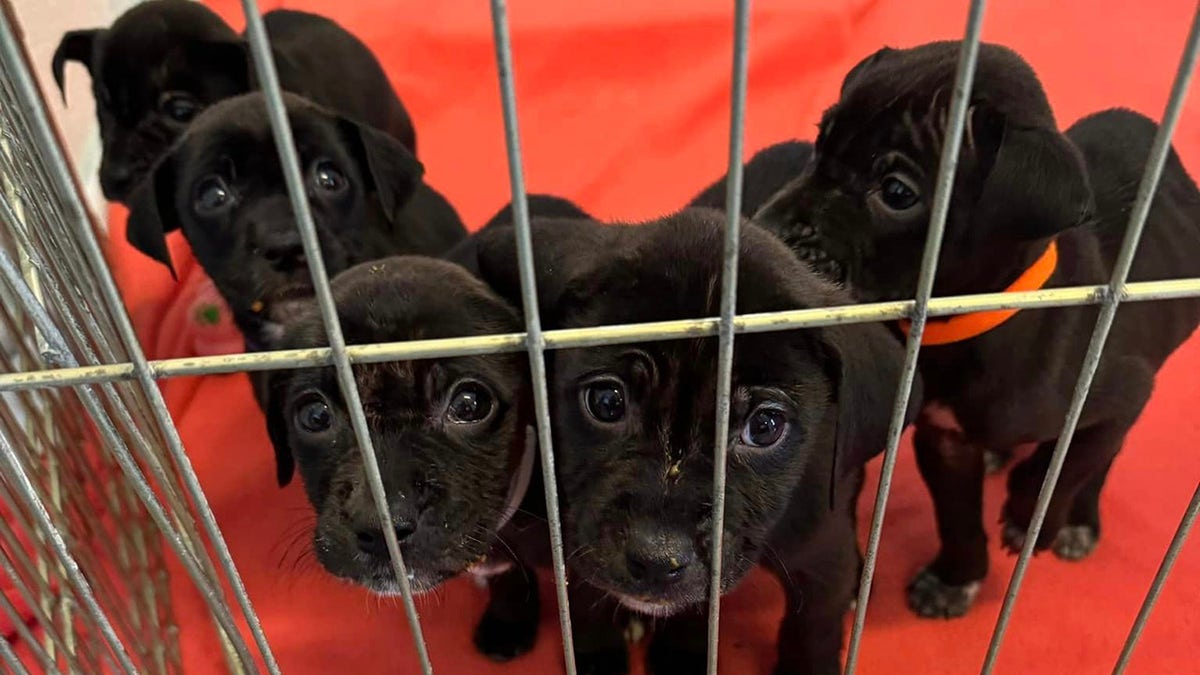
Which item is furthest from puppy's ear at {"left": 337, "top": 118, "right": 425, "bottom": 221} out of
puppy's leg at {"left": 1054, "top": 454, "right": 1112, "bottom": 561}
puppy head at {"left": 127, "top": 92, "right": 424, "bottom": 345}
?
puppy's leg at {"left": 1054, "top": 454, "right": 1112, "bottom": 561}

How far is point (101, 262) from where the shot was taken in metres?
Result: 0.93

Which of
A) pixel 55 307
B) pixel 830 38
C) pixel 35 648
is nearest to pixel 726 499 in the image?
pixel 35 648

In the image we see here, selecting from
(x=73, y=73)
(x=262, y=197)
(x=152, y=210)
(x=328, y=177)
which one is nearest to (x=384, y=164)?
(x=328, y=177)

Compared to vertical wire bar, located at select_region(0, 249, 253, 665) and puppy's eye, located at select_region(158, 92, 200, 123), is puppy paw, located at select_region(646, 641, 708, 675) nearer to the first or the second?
vertical wire bar, located at select_region(0, 249, 253, 665)

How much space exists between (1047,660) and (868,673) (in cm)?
30

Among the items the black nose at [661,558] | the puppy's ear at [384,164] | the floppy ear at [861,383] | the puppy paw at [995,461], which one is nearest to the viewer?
the black nose at [661,558]

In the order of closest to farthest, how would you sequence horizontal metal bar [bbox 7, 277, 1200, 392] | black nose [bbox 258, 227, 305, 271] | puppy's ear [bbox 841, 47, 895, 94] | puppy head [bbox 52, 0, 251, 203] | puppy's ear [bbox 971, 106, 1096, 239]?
1. horizontal metal bar [bbox 7, 277, 1200, 392]
2. puppy's ear [bbox 971, 106, 1096, 239]
3. puppy's ear [bbox 841, 47, 895, 94]
4. black nose [bbox 258, 227, 305, 271]
5. puppy head [bbox 52, 0, 251, 203]

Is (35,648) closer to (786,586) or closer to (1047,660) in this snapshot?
(786,586)

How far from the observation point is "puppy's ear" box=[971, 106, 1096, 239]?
1.47 meters

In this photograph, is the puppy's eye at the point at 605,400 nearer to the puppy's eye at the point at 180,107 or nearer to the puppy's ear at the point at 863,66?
the puppy's ear at the point at 863,66

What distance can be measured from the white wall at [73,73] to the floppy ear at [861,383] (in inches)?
82.5

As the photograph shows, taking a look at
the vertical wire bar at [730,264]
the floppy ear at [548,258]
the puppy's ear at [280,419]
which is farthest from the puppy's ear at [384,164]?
the vertical wire bar at [730,264]

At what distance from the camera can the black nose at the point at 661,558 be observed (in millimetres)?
1255

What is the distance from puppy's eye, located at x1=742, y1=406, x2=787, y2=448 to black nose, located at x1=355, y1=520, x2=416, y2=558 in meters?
0.43
